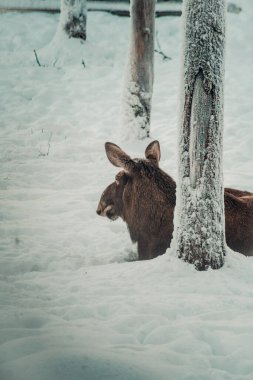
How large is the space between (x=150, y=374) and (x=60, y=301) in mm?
1208

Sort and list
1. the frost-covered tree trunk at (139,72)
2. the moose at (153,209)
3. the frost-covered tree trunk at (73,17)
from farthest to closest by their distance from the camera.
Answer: the frost-covered tree trunk at (73,17) → the frost-covered tree trunk at (139,72) → the moose at (153,209)

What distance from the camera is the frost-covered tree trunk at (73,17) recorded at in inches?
519

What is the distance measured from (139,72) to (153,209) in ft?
15.6

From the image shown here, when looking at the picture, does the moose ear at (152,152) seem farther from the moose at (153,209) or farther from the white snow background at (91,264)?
the white snow background at (91,264)

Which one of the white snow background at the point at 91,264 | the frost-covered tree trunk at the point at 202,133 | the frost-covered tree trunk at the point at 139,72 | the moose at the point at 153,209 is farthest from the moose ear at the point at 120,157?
the frost-covered tree trunk at the point at 139,72

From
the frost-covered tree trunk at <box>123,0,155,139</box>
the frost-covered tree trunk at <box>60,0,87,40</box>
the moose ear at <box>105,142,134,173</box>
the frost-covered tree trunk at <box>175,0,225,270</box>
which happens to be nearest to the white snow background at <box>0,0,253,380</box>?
the frost-covered tree trunk at <box>175,0,225,270</box>

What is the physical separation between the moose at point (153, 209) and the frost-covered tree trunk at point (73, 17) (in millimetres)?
9478

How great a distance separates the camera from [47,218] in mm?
6051

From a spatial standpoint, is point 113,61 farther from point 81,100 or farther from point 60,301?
point 60,301

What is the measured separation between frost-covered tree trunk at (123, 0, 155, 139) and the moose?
4.12 metres

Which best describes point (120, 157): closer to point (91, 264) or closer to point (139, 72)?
point (91, 264)

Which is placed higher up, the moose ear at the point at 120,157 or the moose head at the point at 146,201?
the moose ear at the point at 120,157

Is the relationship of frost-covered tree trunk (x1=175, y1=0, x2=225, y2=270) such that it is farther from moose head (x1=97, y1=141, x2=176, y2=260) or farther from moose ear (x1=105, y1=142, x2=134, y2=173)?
moose ear (x1=105, y1=142, x2=134, y2=173)

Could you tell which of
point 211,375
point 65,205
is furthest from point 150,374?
point 65,205
